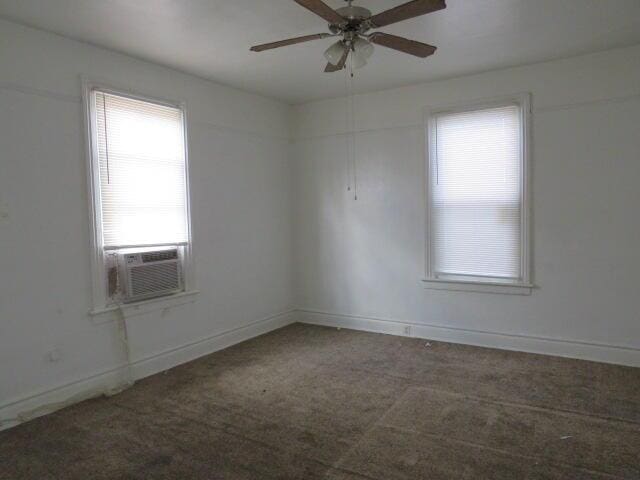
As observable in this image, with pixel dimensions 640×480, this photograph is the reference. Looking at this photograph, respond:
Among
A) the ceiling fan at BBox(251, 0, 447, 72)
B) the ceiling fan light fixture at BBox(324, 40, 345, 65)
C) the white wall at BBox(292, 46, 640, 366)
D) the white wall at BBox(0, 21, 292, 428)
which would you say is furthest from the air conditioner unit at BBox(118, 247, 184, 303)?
the ceiling fan light fixture at BBox(324, 40, 345, 65)

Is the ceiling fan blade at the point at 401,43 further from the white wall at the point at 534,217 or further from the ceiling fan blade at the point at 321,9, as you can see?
the white wall at the point at 534,217

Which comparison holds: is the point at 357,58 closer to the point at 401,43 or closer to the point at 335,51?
the point at 335,51

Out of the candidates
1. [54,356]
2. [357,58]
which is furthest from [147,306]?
[357,58]

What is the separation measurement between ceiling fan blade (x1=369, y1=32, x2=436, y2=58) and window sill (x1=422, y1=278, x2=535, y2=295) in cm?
263

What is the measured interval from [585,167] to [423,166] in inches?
60.1

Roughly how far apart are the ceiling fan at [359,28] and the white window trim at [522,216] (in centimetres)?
193

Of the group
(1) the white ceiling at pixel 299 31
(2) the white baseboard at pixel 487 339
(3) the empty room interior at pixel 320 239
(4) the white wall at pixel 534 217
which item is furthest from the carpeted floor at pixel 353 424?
(1) the white ceiling at pixel 299 31


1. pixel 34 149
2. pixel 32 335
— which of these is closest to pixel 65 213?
pixel 34 149

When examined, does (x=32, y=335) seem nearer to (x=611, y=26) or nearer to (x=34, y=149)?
(x=34, y=149)

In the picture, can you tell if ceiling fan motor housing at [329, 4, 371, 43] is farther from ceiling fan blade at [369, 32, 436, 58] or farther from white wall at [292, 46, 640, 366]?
white wall at [292, 46, 640, 366]

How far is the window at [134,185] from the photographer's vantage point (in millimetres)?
3796

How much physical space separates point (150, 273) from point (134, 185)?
0.78 meters

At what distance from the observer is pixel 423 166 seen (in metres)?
5.07

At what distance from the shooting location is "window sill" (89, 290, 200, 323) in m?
3.85
